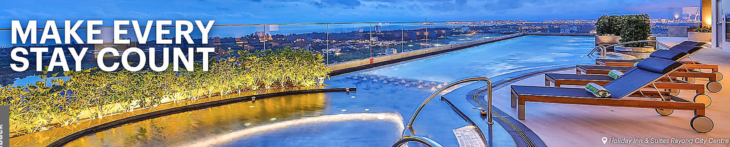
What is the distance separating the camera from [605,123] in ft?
12.3

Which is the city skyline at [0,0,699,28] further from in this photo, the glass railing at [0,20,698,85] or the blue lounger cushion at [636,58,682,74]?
the blue lounger cushion at [636,58,682,74]

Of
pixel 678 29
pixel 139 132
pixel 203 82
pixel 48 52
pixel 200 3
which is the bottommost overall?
pixel 139 132

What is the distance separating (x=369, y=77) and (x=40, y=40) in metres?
4.68

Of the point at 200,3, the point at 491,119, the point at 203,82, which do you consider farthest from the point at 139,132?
the point at 200,3

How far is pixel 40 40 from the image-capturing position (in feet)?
16.6

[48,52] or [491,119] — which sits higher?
[48,52]

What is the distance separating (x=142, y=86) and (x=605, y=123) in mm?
4692

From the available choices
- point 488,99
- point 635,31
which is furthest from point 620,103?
point 635,31

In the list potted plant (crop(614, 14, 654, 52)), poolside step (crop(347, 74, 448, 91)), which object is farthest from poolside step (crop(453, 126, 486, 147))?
potted plant (crop(614, 14, 654, 52))

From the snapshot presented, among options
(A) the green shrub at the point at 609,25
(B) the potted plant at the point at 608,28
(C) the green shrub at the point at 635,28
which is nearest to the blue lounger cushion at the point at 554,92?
(C) the green shrub at the point at 635,28

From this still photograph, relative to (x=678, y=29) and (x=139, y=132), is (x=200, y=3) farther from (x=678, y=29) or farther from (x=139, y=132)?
(x=678, y=29)

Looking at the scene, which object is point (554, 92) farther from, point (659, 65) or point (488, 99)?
point (659, 65)

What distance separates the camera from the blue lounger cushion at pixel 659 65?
3.77 metres

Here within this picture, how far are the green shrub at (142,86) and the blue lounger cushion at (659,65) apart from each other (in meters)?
4.01
